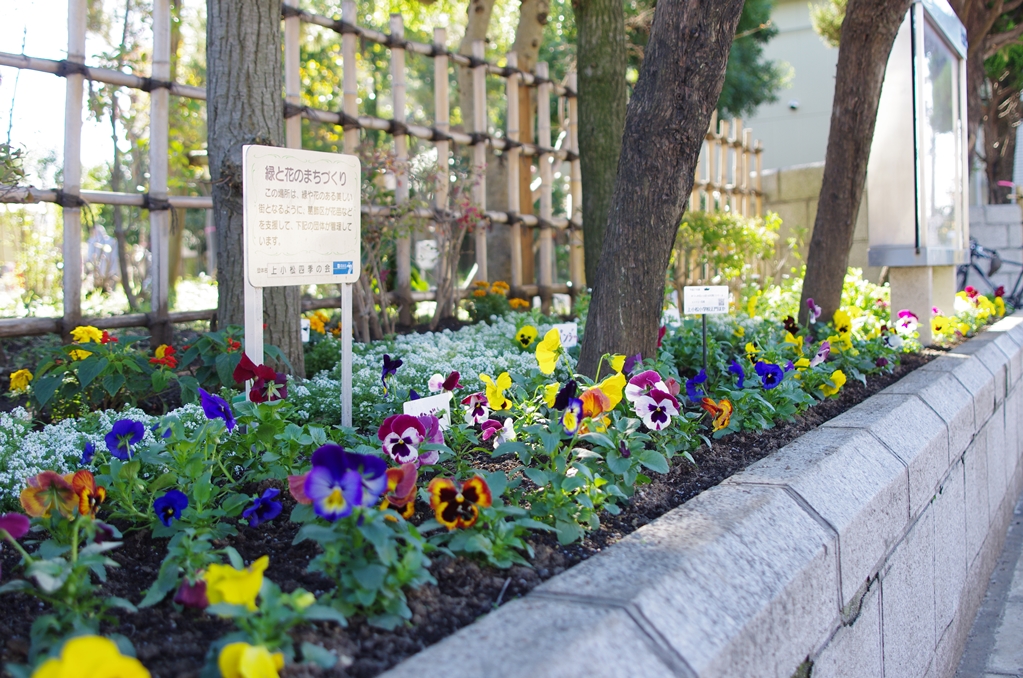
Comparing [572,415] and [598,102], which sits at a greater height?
[598,102]

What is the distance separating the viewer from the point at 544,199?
7102mm

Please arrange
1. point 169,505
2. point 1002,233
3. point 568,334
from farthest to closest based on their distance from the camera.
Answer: point 1002,233, point 568,334, point 169,505

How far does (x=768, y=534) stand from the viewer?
167 cm

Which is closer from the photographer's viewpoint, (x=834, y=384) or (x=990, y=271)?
(x=834, y=384)

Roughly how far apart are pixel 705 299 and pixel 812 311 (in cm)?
200

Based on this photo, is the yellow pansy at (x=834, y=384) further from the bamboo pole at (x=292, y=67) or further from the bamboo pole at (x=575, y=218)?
the bamboo pole at (x=575, y=218)

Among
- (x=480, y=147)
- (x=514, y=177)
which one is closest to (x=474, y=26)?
(x=514, y=177)

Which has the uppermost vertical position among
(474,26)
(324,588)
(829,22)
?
(829,22)

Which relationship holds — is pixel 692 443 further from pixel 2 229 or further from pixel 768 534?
pixel 2 229

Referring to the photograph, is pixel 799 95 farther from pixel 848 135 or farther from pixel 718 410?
pixel 718 410

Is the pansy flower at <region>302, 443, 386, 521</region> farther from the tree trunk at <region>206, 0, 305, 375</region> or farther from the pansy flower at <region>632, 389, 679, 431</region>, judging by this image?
the tree trunk at <region>206, 0, 305, 375</region>

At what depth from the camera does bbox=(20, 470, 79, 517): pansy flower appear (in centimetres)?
158

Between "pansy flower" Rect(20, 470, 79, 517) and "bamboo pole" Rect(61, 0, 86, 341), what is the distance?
2600mm

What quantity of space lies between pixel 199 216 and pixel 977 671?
2300 centimetres
